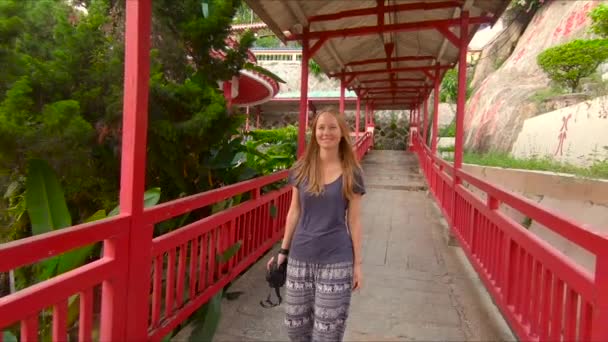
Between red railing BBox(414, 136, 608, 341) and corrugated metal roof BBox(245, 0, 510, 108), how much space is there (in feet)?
8.29

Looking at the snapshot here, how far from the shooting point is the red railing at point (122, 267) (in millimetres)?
1494

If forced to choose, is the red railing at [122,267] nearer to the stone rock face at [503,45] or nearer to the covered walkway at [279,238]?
the covered walkway at [279,238]

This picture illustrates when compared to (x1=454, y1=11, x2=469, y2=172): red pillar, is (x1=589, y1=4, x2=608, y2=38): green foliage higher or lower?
higher

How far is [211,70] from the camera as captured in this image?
4.07 metres

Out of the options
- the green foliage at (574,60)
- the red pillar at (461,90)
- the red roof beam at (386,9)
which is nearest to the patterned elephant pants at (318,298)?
the red pillar at (461,90)

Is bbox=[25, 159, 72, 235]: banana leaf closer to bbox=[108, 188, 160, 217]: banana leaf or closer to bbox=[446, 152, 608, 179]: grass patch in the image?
bbox=[108, 188, 160, 217]: banana leaf

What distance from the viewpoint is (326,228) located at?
2.02 metres

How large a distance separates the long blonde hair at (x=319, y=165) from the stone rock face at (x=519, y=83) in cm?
1141

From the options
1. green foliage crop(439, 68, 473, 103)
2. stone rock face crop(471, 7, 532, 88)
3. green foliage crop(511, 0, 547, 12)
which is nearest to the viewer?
green foliage crop(511, 0, 547, 12)

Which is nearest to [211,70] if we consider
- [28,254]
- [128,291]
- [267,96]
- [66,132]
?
[66,132]

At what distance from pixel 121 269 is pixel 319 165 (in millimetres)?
1095

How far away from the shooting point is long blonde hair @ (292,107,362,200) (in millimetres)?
2023

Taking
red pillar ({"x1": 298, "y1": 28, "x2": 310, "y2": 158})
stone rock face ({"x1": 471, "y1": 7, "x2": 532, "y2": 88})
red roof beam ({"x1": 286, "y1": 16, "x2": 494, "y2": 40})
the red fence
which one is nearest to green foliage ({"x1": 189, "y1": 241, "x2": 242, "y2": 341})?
the red fence

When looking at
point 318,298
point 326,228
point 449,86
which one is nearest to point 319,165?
point 326,228
